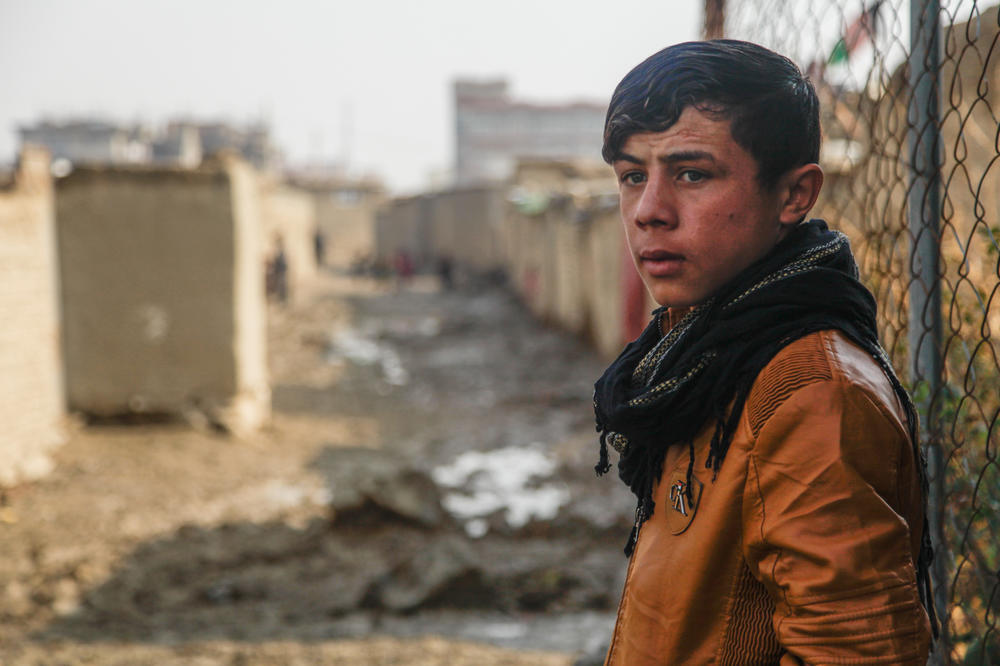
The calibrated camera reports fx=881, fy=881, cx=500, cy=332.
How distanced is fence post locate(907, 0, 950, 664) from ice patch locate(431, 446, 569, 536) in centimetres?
432

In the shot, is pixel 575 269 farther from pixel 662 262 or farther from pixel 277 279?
pixel 662 262

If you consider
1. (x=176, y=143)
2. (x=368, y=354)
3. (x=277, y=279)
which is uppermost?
(x=176, y=143)

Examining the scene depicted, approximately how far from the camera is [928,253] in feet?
5.39

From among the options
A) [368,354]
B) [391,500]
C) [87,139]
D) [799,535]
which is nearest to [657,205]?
[799,535]

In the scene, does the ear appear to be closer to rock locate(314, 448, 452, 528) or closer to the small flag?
the small flag

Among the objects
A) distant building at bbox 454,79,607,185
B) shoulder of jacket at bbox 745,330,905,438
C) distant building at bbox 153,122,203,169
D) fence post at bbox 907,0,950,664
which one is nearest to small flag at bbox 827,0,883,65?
fence post at bbox 907,0,950,664

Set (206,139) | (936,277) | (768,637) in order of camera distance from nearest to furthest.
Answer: (768,637) < (936,277) < (206,139)

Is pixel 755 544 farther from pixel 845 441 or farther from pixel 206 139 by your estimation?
pixel 206 139

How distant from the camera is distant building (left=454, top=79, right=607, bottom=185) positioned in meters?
41.4

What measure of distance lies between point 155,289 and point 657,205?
7516 millimetres

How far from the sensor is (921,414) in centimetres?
173

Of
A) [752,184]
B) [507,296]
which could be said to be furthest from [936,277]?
[507,296]

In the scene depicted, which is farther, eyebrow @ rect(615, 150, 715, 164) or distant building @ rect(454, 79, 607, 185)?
distant building @ rect(454, 79, 607, 185)

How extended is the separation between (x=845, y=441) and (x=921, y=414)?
36.7 inches
